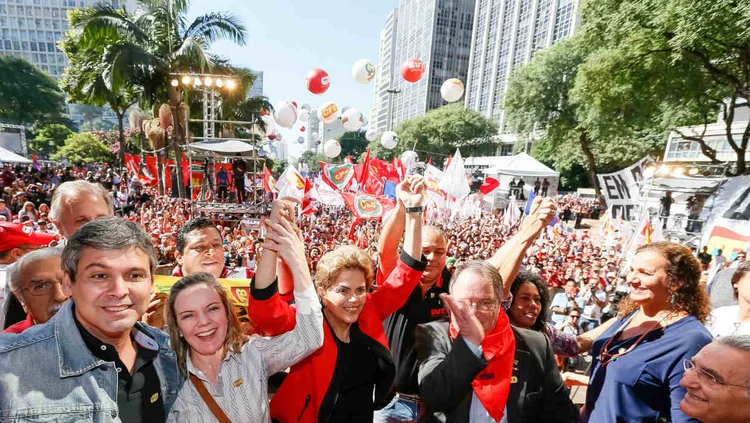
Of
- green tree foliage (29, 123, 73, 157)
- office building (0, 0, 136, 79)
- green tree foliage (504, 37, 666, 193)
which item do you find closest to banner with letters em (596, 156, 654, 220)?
green tree foliage (504, 37, 666, 193)

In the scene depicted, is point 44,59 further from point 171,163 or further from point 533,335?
point 533,335

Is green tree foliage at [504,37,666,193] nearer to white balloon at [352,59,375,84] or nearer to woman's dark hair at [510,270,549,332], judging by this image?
white balloon at [352,59,375,84]

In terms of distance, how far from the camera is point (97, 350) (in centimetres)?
137

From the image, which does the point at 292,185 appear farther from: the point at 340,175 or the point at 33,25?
the point at 33,25

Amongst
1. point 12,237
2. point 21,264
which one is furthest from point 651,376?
point 12,237

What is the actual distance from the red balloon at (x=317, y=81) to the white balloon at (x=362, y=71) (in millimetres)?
1436

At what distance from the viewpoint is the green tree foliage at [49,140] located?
144ft

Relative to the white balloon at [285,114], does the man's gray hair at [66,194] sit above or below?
below

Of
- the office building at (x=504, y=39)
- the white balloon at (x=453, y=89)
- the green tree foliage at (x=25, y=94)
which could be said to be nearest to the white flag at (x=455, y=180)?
the white balloon at (x=453, y=89)

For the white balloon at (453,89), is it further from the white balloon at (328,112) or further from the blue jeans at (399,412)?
the blue jeans at (399,412)

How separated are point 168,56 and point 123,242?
15.7m

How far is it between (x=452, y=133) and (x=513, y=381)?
51.8 metres

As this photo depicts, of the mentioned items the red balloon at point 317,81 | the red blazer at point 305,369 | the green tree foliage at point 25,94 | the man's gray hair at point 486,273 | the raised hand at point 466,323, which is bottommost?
the red blazer at point 305,369

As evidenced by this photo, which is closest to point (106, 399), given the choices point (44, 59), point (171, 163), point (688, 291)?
point (688, 291)
